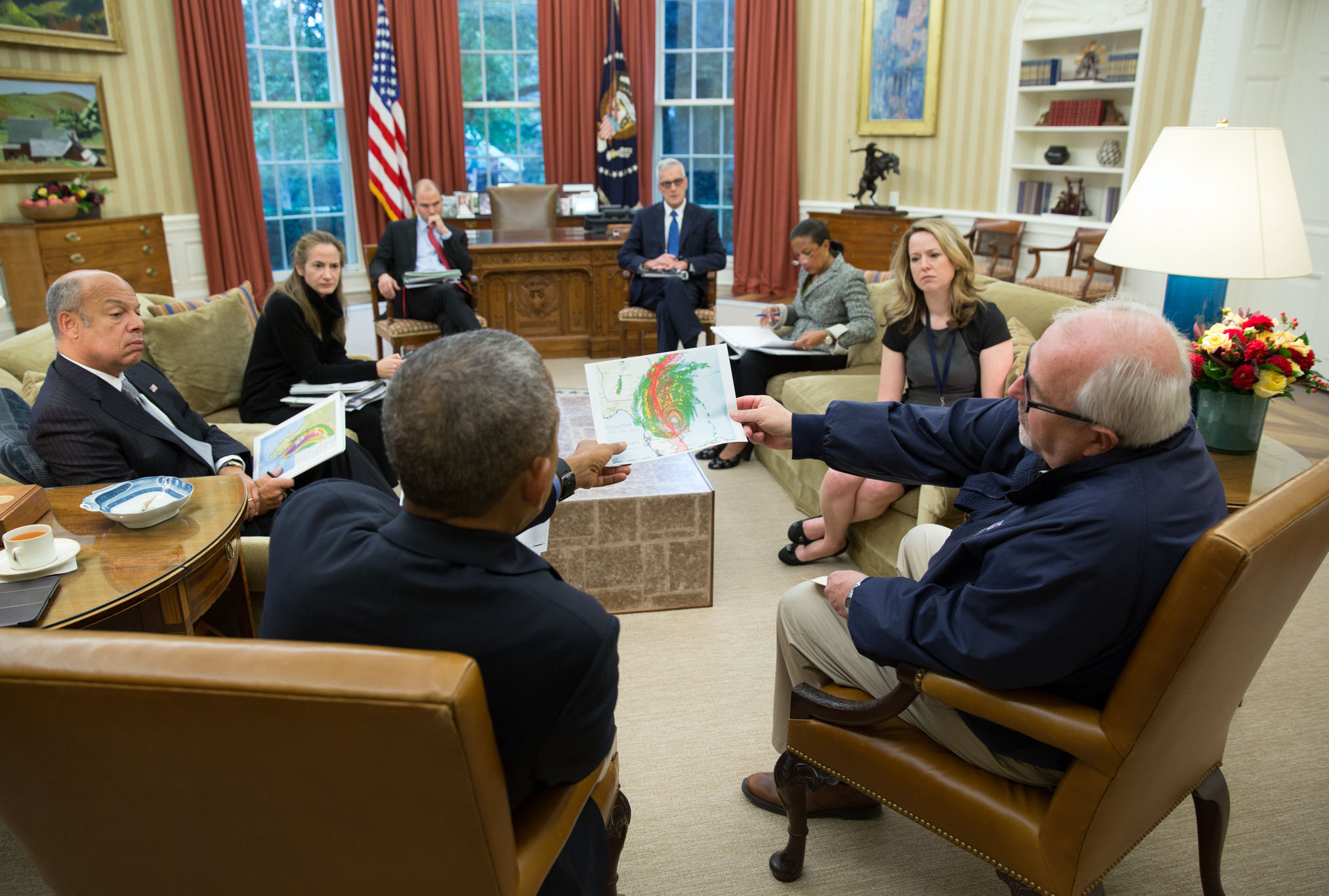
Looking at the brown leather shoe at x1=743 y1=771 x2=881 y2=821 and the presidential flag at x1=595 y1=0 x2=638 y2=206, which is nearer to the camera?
the brown leather shoe at x1=743 y1=771 x2=881 y2=821

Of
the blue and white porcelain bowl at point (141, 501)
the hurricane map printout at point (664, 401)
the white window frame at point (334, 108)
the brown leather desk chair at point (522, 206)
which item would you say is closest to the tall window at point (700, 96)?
the brown leather desk chair at point (522, 206)

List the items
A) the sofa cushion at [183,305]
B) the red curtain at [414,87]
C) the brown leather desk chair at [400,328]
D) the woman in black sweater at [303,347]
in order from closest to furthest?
the woman in black sweater at [303,347], the sofa cushion at [183,305], the brown leather desk chair at [400,328], the red curtain at [414,87]

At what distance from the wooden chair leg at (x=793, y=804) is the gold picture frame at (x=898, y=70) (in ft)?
22.3

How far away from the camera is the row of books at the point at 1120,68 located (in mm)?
6076

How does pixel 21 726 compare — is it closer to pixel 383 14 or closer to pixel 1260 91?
pixel 1260 91

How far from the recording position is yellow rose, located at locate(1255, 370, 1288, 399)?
220cm

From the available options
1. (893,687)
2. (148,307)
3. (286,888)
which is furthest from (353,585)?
(148,307)

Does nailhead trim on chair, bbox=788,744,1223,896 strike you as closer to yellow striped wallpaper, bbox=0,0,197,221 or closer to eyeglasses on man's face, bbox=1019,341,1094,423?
eyeglasses on man's face, bbox=1019,341,1094,423

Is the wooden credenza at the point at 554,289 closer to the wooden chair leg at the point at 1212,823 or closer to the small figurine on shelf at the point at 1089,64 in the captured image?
the small figurine on shelf at the point at 1089,64

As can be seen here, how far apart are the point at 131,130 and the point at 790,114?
209 inches

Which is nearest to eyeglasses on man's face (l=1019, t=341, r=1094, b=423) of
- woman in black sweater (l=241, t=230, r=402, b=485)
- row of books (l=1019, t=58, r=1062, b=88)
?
woman in black sweater (l=241, t=230, r=402, b=485)

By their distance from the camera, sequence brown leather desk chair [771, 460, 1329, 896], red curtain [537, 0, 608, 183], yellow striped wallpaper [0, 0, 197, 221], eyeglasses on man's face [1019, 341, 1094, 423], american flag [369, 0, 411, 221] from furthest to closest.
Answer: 1. red curtain [537, 0, 608, 183]
2. american flag [369, 0, 411, 221]
3. yellow striped wallpaper [0, 0, 197, 221]
4. eyeglasses on man's face [1019, 341, 1094, 423]
5. brown leather desk chair [771, 460, 1329, 896]

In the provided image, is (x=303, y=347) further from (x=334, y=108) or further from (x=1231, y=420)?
(x=334, y=108)

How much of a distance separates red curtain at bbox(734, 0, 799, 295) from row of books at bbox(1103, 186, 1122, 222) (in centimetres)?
259
